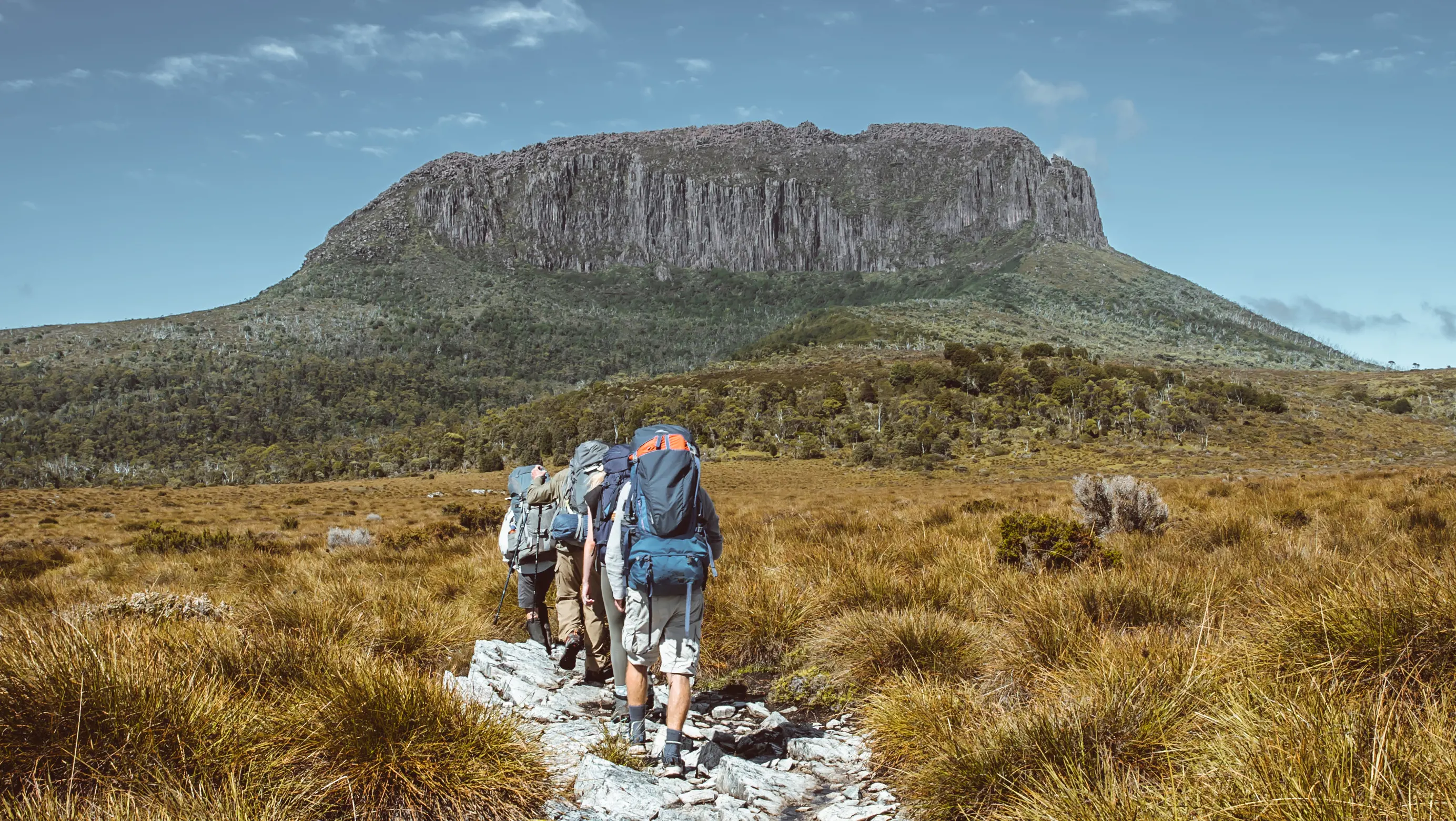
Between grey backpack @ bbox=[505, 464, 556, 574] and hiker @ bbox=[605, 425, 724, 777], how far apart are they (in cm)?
236

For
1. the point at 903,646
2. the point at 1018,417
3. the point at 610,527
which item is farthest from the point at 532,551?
the point at 1018,417

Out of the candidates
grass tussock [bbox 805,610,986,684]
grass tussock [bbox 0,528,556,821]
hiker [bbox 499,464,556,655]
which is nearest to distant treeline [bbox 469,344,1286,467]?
hiker [bbox 499,464,556,655]

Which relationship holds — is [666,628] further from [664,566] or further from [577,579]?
[577,579]

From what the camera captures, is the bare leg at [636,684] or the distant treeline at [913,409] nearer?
the bare leg at [636,684]

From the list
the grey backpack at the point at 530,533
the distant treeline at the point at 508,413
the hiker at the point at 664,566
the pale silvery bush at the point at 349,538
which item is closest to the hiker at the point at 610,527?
the hiker at the point at 664,566

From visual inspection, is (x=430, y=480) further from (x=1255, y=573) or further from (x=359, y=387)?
(x=359, y=387)

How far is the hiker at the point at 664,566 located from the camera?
165 inches

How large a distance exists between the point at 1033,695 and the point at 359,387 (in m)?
161

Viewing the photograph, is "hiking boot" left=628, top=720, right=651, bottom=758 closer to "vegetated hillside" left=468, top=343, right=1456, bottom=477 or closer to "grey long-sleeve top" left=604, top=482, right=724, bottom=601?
"grey long-sleeve top" left=604, top=482, right=724, bottom=601

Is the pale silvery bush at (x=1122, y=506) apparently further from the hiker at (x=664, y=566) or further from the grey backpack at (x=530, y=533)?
the hiker at (x=664, y=566)

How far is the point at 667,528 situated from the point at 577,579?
8.00 ft

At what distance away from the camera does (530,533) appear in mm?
6781

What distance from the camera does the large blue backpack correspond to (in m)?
4.19

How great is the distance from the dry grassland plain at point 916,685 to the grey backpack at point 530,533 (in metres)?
0.75
